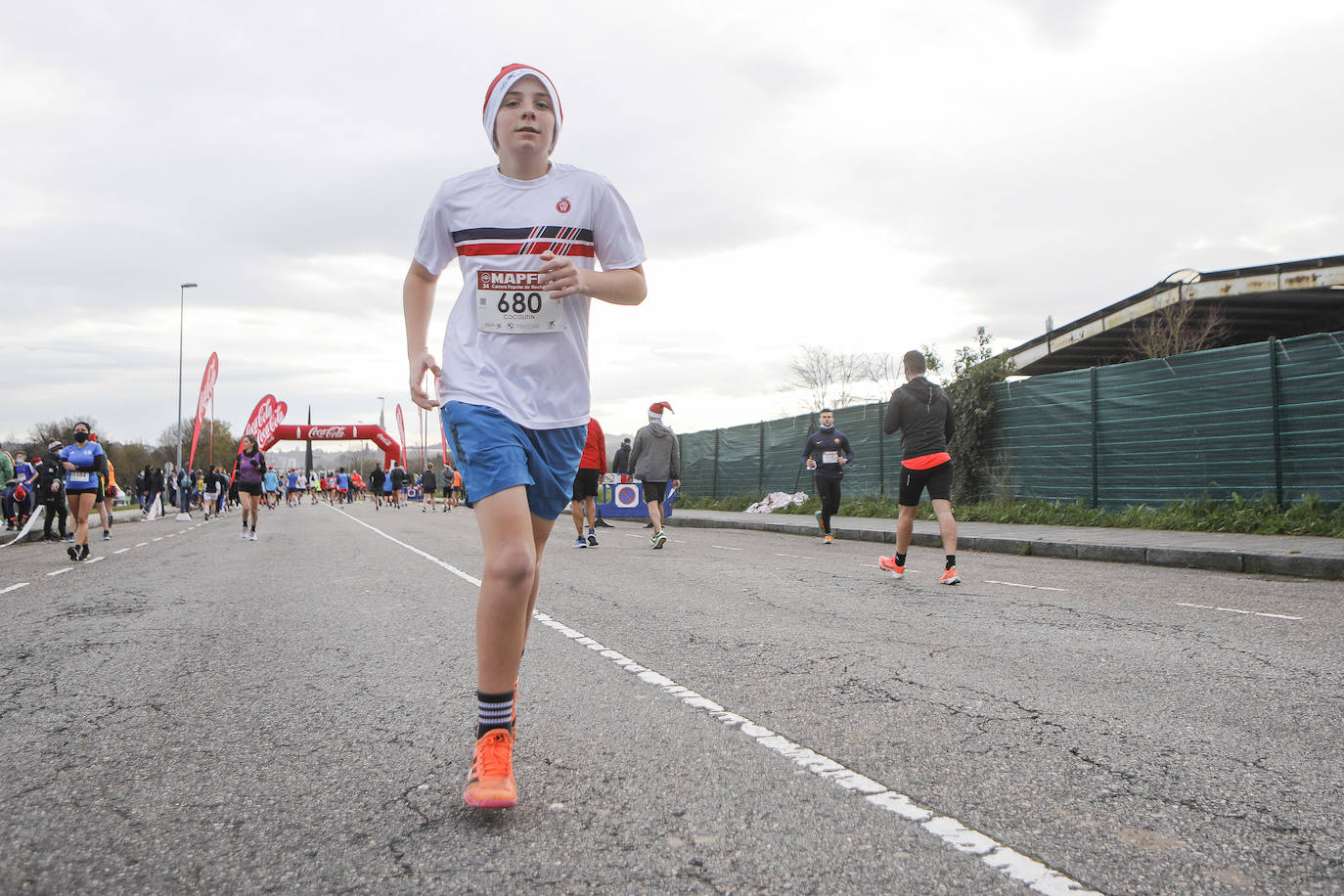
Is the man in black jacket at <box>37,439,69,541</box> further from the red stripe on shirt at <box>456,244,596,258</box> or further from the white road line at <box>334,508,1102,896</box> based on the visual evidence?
the red stripe on shirt at <box>456,244,596,258</box>

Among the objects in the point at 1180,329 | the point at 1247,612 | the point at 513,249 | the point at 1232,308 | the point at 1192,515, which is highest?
the point at 1232,308

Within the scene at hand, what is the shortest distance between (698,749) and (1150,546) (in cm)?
832

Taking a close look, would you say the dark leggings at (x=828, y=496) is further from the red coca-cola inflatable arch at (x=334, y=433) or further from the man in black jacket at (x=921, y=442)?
the red coca-cola inflatable arch at (x=334, y=433)

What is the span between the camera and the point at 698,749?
3.02 metres

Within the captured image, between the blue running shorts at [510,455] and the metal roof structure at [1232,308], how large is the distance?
15964mm

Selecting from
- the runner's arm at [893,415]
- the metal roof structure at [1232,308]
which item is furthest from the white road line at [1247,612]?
the metal roof structure at [1232,308]

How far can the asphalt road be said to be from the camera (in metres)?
2.15

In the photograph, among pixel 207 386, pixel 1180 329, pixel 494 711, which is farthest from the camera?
pixel 207 386

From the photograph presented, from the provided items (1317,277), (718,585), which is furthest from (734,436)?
(718,585)

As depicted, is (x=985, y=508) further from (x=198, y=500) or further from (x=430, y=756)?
(x=198, y=500)

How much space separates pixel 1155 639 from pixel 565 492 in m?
3.66

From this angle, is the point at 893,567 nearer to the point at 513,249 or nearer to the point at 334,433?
the point at 513,249

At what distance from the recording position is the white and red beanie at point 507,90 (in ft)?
9.45

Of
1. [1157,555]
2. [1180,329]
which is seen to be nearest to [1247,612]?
[1157,555]
